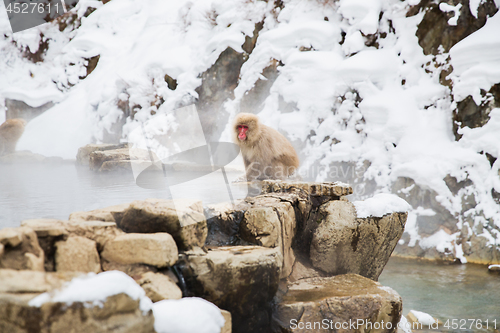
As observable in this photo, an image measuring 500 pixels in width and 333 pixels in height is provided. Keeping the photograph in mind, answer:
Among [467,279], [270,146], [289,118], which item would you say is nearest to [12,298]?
[270,146]

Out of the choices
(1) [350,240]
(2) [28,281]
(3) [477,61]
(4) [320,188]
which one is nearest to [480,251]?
(3) [477,61]

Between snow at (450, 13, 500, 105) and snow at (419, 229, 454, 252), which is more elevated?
snow at (450, 13, 500, 105)

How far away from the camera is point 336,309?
1793 millimetres

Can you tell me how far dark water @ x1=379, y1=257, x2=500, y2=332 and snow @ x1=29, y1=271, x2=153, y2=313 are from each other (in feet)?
10.2

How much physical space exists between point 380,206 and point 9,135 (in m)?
3.64

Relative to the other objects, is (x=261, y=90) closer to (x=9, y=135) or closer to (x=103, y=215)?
(x=9, y=135)

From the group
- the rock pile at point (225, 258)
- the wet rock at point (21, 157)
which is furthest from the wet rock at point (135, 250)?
the wet rock at point (21, 157)

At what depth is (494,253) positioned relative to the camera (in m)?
4.04

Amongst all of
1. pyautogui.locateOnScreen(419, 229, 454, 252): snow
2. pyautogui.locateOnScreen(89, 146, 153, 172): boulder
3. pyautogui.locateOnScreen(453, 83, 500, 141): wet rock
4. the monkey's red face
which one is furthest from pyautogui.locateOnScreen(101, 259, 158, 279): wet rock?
pyautogui.locateOnScreen(453, 83, 500, 141): wet rock

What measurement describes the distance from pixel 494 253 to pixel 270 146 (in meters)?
3.19

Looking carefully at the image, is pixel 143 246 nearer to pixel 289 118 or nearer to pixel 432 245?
pixel 432 245

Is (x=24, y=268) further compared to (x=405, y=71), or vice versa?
(x=405, y=71)

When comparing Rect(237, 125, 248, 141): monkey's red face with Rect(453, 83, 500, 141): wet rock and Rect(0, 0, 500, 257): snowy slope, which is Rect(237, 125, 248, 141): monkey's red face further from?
Rect(453, 83, 500, 141): wet rock

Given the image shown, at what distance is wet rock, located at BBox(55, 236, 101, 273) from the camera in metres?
1.22
